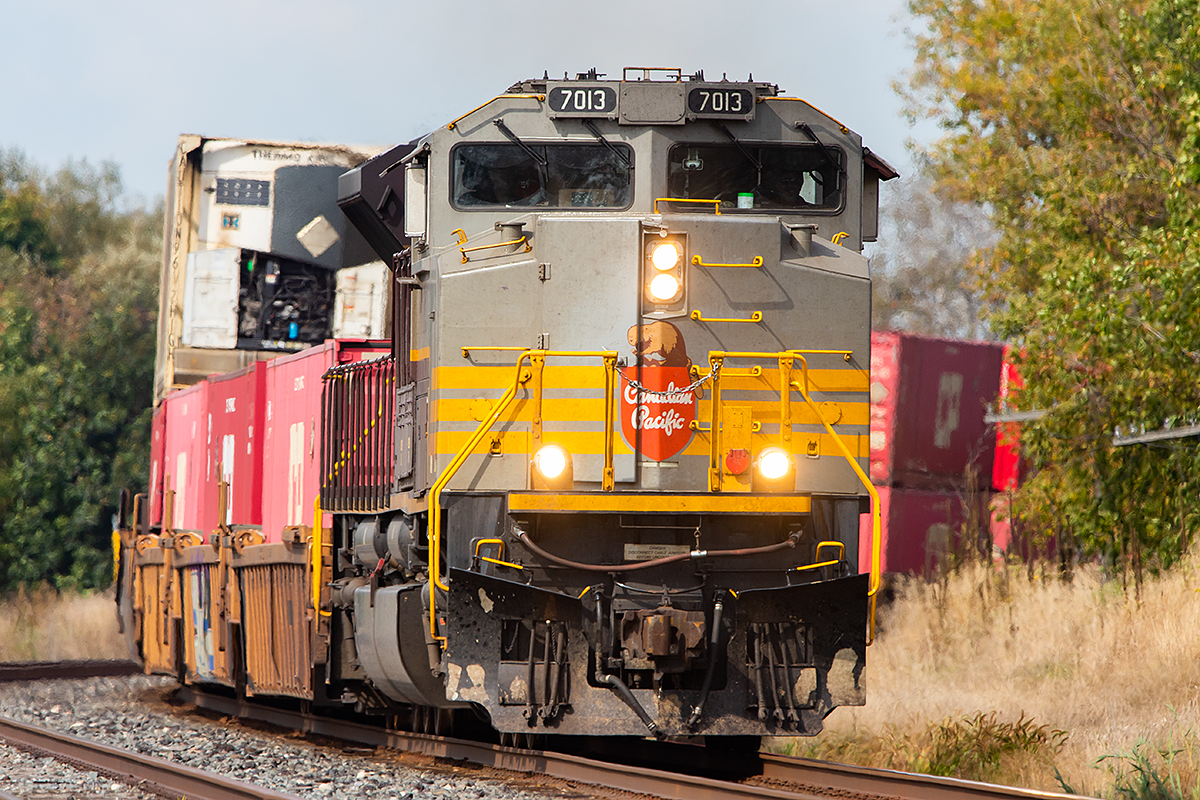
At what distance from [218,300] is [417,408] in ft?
24.8

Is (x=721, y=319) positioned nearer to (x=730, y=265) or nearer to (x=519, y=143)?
(x=730, y=265)

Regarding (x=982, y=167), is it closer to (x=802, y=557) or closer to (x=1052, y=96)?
(x=1052, y=96)

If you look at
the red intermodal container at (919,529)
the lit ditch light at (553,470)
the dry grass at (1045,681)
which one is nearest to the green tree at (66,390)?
the red intermodal container at (919,529)

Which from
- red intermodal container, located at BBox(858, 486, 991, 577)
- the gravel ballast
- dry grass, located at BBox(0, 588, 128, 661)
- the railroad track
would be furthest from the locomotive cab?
dry grass, located at BBox(0, 588, 128, 661)

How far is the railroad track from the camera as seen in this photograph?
7008 mm

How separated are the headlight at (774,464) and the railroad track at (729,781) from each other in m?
1.57

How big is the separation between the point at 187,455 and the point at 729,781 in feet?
28.6

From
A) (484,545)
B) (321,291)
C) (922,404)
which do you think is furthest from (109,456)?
(484,545)

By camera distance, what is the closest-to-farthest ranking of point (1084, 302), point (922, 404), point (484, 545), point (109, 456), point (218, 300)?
point (484, 545) < point (1084, 302) < point (218, 300) < point (922, 404) < point (109, 456)

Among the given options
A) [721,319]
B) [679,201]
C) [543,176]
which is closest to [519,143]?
[543,176]

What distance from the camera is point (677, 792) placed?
24.2 ft

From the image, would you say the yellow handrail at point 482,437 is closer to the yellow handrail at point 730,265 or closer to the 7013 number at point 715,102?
the yellow handrail at point 730,265

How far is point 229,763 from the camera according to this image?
920 centimetres

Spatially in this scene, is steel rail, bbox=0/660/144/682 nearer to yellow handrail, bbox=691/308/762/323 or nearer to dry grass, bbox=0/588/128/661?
dry grass, bbox=0/588/128/661
